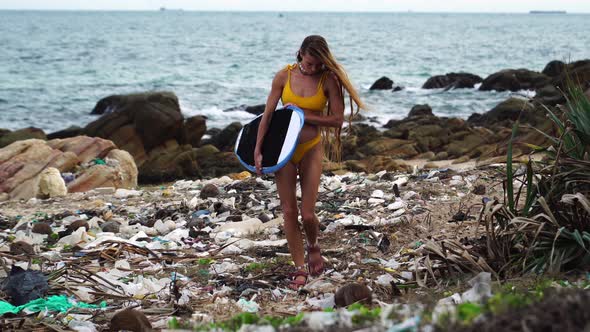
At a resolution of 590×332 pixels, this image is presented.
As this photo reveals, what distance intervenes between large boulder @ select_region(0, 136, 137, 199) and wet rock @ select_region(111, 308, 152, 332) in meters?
7.05

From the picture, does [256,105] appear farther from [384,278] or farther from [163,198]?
[384,278]

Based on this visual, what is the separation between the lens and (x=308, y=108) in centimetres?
567

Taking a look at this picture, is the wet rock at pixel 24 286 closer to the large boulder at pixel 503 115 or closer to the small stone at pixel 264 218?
the small stone at pixel 264 218

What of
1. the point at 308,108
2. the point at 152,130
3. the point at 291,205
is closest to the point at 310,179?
the point at 291,205

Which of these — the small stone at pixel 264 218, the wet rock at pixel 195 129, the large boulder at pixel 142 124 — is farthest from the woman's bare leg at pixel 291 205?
the wet rock at pixel 195 129

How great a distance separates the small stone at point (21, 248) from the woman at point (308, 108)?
2.64 m

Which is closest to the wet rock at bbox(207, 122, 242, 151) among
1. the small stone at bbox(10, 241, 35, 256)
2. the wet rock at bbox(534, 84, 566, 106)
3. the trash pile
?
the wet rock at bbox(534, 84, 566, 106)

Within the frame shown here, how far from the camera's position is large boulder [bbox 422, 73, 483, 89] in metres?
Result: 36.6

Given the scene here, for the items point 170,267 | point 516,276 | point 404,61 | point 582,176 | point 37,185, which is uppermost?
point 582,176

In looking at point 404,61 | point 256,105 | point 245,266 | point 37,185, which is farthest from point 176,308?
point 404,61

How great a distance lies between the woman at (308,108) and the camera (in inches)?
219

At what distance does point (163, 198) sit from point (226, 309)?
512 cm

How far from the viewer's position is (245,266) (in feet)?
20.9

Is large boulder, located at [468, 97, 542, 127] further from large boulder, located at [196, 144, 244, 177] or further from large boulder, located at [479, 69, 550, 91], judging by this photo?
large boulder, located at [479, 69, 550, 91]
